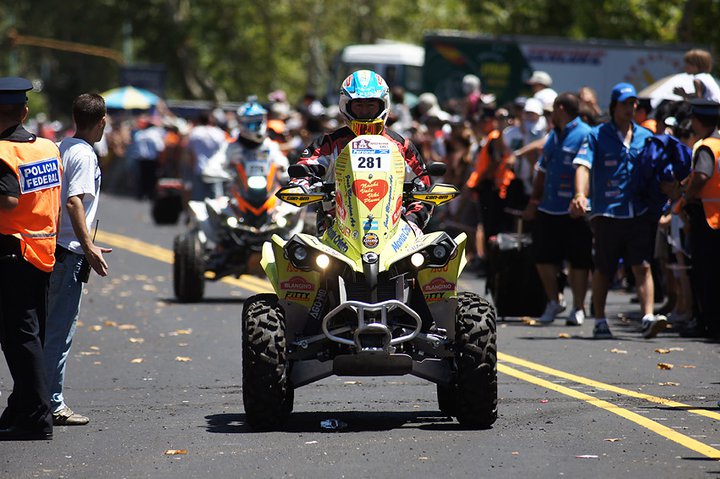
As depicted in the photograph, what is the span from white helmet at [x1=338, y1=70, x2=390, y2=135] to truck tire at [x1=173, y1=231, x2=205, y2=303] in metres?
7.82

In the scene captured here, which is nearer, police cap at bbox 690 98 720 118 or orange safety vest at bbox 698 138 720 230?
police cap at bbox 690 98 720 118

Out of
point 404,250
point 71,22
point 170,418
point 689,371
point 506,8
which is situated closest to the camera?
point 404,250

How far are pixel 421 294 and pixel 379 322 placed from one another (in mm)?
582

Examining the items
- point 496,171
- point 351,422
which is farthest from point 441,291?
point 496,171

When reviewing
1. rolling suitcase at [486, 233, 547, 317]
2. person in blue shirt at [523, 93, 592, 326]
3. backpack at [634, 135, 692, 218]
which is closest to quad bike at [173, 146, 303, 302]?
rolling suitcase at [486, 233, 547, 317]

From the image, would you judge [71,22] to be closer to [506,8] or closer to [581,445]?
[506,8]

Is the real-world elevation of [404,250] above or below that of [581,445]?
above

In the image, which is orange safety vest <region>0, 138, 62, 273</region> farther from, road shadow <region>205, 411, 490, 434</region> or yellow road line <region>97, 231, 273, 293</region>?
yellow road line <region>97, 231, 273, 293</region>

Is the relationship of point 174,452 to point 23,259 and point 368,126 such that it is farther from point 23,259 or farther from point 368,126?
point 368,126

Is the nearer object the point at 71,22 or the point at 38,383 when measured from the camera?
the point at 38,383

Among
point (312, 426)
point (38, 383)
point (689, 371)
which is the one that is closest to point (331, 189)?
point (312, 426)

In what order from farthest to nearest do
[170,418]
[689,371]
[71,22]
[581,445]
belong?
[71,22] → [689,371] → [170,418] → [581,445]

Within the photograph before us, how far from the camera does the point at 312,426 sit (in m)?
9.85

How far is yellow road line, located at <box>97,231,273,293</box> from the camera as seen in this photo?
20.5m
